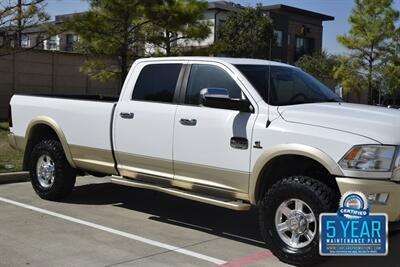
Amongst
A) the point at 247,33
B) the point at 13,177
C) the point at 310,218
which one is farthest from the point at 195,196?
the point at 247,33

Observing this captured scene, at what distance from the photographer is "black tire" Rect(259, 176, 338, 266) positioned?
16.4ft

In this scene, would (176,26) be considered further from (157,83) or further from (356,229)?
(356,229)

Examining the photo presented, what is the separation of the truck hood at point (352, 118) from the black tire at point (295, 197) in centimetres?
55

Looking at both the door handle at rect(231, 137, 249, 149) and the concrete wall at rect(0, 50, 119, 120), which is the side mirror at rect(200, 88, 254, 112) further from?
the concrete wall at rect(0, 50, 119, 120)

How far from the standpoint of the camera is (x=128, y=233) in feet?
20.5

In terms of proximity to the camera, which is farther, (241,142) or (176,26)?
(176,26)

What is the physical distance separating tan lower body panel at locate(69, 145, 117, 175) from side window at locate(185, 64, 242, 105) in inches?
55.2

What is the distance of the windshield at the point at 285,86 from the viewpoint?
5781 millimetres

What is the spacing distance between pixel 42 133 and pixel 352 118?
15.8ft

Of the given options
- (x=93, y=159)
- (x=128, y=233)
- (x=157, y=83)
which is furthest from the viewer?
(x=93, y=159)

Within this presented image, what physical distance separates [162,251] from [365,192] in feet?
6.88

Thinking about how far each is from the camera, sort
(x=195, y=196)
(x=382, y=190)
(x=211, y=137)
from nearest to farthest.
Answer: (x=382, y=190) → (x=211, y=137) → (x=195, y=196)

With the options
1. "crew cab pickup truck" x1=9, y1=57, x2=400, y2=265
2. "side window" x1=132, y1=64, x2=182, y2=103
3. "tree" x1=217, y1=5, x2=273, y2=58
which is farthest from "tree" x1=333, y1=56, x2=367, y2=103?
"side window" x1=132, y1=64, x2=182, y2=103

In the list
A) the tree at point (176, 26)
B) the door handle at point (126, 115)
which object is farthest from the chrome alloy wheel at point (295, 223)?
the tree at point (176, 26)
